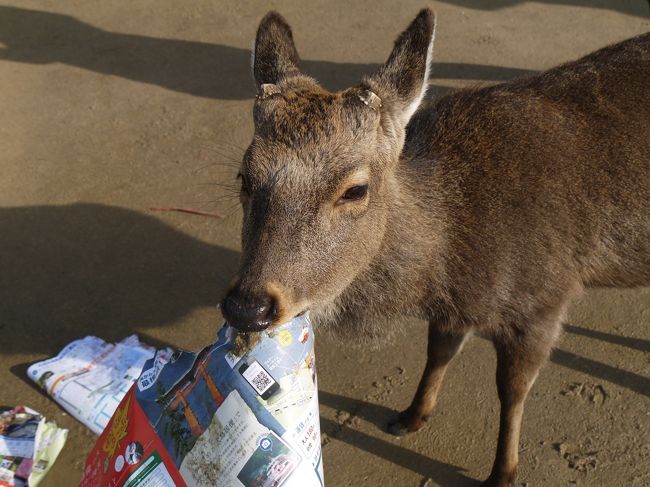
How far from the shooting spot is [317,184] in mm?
2652

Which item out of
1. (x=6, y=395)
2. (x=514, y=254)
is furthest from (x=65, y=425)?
(x=514, y=254)

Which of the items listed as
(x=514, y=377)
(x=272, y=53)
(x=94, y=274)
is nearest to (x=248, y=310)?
(x=272, y=53)

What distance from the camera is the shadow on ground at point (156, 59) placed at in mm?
6598

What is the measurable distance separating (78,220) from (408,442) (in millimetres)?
3024

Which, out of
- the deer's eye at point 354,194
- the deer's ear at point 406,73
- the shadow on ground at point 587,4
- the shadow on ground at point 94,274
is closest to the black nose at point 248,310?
the deer's eye at point 354,194

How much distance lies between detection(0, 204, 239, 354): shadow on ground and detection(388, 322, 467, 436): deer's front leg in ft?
5.14

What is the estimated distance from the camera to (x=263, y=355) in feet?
8.89

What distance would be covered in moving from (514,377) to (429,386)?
62 cm

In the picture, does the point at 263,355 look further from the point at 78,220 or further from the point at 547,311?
the point at 78,220

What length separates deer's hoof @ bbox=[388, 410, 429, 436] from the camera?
12.7 feet

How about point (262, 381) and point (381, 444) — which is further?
point (381, 444)

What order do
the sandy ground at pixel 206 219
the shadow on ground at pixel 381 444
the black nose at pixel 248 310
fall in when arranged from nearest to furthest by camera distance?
1. the black nose at pixel 248 310
2. the shadow on ground at pixel 381 444
3. the sandy ground at pixel 206 219

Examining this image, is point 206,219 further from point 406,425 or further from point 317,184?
point 317,184

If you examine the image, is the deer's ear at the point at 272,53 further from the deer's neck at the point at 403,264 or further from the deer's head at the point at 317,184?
the deer's neck at the point at 403,264
